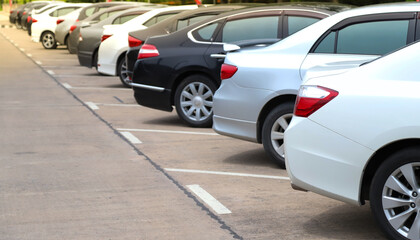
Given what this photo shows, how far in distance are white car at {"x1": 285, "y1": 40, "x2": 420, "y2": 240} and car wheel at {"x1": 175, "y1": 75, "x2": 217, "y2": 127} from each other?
5.38 m

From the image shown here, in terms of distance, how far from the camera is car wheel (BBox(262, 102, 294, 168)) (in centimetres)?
815

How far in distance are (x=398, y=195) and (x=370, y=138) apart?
42 cm

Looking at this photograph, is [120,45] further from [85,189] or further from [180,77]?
[85,189]

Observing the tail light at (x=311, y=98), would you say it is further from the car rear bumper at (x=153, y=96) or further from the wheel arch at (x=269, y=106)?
the car rear bumper at (x=153, y=96)

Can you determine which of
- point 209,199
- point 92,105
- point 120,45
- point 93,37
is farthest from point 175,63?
point 93,37

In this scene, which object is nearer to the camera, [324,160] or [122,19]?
[324,160]

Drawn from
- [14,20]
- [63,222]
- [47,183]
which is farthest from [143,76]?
[14,20]

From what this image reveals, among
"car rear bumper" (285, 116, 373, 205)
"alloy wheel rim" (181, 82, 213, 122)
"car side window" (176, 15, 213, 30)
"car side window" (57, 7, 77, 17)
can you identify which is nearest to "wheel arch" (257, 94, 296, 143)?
"car rear bumper" (285, 116, 373, 205)

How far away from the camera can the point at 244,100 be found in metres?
8.30

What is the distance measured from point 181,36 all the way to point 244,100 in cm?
325

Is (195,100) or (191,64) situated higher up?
(191,64)

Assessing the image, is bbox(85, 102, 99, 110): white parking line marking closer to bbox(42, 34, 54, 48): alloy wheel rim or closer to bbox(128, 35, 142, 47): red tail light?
bbox(128, 35, 142, 47): red tail light

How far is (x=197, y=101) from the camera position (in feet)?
36.7

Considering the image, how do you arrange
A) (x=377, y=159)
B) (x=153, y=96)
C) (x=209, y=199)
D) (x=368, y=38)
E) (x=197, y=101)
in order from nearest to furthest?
(x=377, y=159) < (x=209, y=199) < (x=368, y=38) < (x=197, y=101) < (x=153, y=96)
